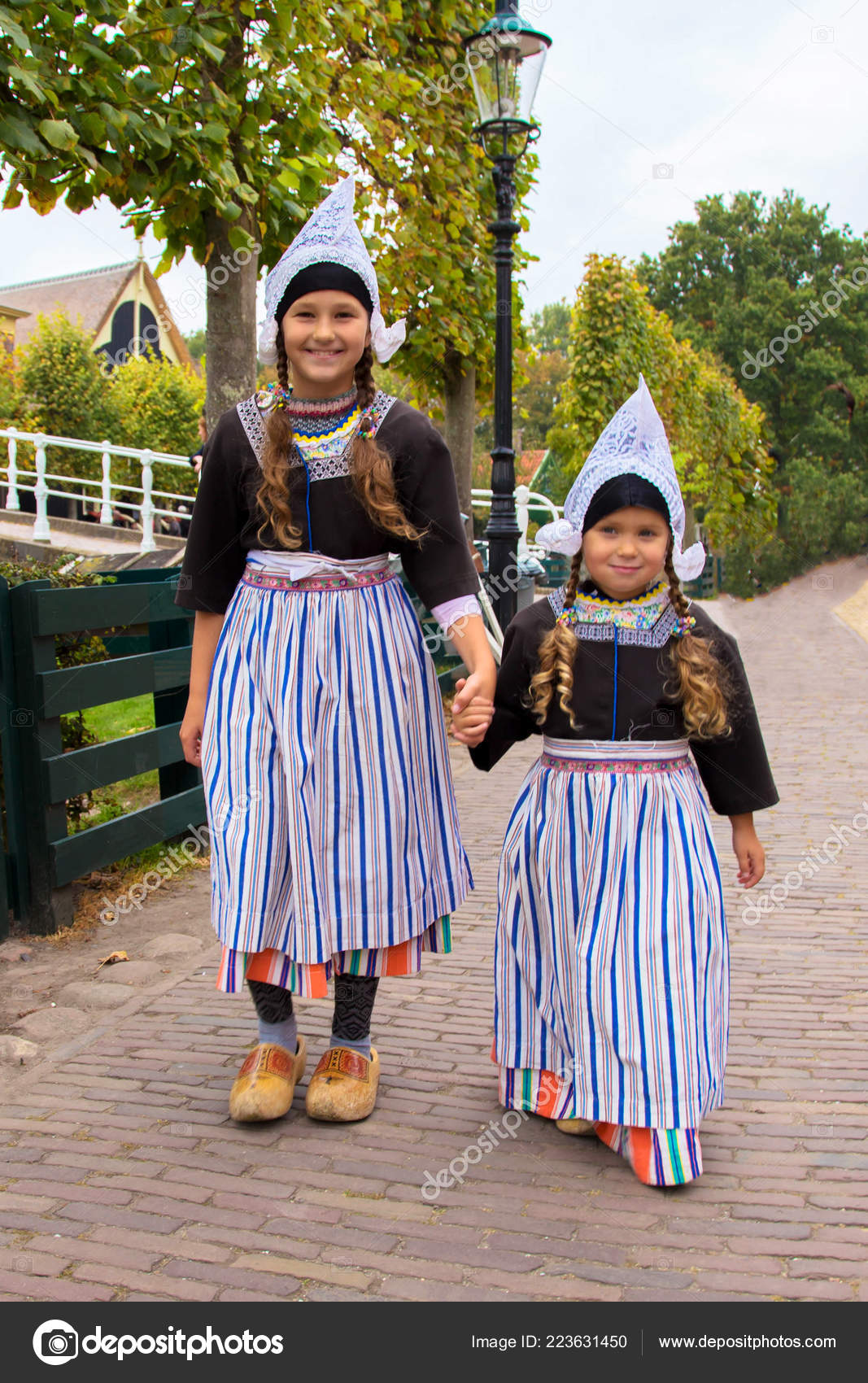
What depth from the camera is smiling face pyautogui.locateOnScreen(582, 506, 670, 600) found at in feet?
8.52

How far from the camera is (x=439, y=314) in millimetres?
10039

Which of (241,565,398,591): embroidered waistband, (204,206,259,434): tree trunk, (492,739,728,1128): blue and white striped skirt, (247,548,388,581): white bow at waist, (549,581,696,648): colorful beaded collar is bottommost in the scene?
(492,739,728,1128): blue and white striped skirt

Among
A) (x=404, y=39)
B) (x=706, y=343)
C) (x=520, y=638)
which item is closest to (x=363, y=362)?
(x=520, y=638)

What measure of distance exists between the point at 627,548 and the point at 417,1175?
1409 mm

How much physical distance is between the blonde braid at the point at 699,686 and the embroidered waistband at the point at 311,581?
692 millimetres

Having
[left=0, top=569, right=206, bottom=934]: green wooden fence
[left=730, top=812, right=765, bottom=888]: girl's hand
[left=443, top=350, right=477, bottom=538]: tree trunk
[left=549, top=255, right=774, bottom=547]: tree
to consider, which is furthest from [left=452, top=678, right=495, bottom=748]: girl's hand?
[left=549, top=255, right=774, bottom=547]: tree

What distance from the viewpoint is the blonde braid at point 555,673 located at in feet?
8.56

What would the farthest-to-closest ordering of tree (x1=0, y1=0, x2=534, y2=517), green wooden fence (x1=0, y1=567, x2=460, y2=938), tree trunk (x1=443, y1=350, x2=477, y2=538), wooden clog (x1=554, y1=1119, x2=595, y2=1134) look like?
tree trunk (x1=443, y1=350, x2=477, y2=538) → tree (x1=0, y1=0, x2=534, y2=517) → green wooden fence (x1=0, y1=567, x2=460, y2=938) → wooden clog (x1=554, y1=1119, x2=595, y2=1134)

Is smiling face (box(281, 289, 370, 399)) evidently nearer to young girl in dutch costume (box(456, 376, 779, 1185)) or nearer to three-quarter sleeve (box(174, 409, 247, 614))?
three-quarter sleeve (box(174, 409, 247, 614))

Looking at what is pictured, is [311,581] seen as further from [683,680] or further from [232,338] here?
[232,338]

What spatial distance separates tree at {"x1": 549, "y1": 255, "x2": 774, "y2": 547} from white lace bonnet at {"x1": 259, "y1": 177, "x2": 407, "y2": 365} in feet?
46.9

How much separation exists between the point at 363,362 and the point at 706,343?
123ft

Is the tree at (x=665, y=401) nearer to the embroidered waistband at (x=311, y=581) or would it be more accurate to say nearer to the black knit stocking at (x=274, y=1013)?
the embroidered waistband at (x=311, y=581)

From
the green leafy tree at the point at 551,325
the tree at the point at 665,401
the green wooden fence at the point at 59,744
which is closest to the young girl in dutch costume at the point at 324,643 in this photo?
the green wooden fence at the point at 59,744
